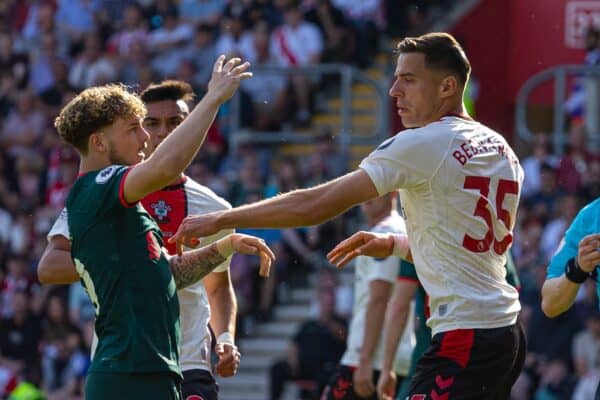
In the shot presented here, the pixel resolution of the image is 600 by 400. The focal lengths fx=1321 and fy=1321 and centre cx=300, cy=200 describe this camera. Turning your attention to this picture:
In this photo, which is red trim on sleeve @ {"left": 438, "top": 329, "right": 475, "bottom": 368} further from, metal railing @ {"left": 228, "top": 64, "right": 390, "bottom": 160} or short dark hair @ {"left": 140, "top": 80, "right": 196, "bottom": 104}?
metal railing @ {"left": 228, "top": 64, "right": 390, "bottom": 160}

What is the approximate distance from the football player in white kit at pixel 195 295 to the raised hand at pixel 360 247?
3.03ft

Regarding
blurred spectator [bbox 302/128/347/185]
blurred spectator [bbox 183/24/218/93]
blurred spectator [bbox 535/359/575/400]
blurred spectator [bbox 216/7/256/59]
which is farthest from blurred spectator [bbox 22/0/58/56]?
blurred spectator [bbox 535/359/575/400]

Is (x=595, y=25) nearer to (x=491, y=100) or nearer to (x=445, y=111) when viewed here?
(x=491, y=100)

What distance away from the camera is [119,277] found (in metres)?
5.88

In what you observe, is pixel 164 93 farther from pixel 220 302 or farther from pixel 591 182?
pixel 591 182

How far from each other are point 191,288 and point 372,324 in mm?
2139

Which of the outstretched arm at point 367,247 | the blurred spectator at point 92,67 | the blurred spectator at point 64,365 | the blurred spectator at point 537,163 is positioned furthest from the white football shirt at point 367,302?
the blurred spectator at point 92,67

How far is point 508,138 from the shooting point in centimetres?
1828

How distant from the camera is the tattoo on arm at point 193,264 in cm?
640

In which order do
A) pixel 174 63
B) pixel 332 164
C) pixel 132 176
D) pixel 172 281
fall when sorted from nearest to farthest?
1. pixel 132 176
2. pixel 172 281
3. pixel 332 164
4. pixel 174 63

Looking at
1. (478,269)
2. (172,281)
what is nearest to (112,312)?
(172,281)

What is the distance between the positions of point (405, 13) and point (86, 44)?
497 centimetres

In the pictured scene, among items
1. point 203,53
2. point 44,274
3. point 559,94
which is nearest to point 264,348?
point 203,53

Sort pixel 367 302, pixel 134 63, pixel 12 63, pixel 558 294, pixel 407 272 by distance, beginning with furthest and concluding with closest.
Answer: pixel 12 63
pixel 134 63
pixel 367 302
pixel 407 272
pixel 558 294
